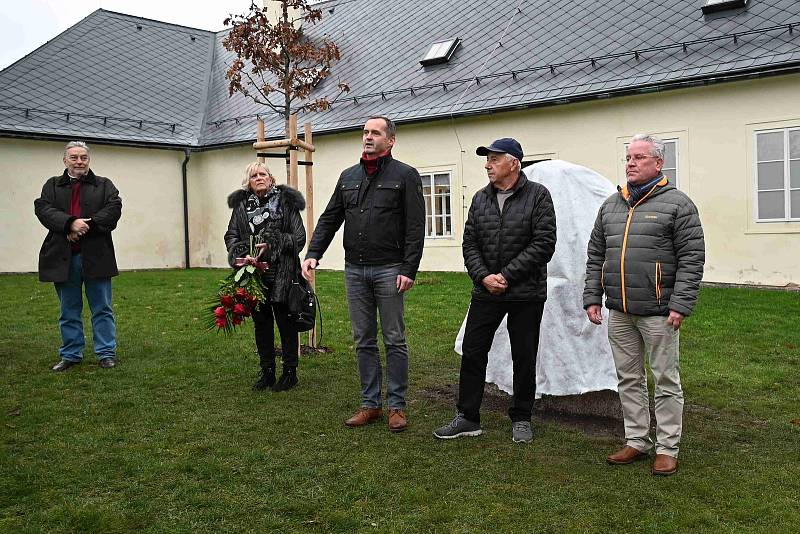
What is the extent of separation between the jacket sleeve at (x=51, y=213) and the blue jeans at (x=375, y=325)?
3.10 metres

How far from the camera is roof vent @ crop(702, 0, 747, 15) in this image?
14.4 m

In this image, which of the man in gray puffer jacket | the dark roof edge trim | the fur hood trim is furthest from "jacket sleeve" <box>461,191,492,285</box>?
the dark roof edge trim

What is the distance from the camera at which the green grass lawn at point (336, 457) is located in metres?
3.99

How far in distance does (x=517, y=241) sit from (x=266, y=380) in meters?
2.73

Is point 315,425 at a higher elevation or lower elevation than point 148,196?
lower

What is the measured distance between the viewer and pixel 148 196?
69.1 feet

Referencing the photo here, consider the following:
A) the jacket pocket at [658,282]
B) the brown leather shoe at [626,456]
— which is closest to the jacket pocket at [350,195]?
the jacket pocket at [658,282]

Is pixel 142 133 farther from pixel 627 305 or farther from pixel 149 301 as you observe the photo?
pixel 627 305

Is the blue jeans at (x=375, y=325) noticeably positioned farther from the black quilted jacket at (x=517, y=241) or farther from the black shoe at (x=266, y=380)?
the black shoe at (x=266, y=380)

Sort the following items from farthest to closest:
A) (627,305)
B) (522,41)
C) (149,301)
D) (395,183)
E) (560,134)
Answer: (522,41), (560,134), (149,301), (395,183), (627,305)

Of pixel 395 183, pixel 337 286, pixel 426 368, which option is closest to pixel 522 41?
pixel 337 286

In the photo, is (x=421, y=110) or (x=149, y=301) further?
(x=421, y=110)

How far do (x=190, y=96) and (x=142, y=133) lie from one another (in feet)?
9.07

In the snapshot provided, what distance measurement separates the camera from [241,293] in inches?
258
